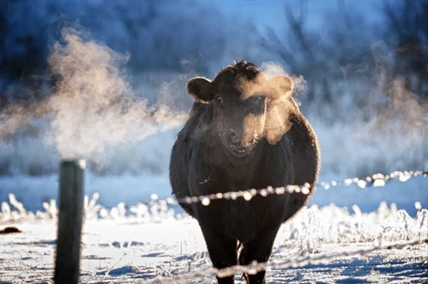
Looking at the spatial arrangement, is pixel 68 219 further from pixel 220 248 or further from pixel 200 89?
pixel 200 89

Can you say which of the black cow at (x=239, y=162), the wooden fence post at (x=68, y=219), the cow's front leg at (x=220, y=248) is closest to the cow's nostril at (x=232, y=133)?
the black cow at (x=239, y=162)

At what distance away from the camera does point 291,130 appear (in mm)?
7066

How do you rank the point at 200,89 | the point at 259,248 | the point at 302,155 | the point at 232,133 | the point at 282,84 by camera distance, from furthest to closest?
the point at 302,155, the point at 282,84, the point at 200,89, the point at 259,248, the point at 232,133

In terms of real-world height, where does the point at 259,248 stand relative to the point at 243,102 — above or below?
below

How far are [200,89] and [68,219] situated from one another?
3.35 meters

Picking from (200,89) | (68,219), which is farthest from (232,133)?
(68,219)

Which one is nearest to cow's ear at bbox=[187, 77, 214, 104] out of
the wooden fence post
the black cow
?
the black cow

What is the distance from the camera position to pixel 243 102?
215 inches

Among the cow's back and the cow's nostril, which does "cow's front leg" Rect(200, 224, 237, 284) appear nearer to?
the cow's nostril

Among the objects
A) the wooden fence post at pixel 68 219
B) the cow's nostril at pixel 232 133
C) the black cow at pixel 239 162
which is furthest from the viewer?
the black cow at pixel 239 162

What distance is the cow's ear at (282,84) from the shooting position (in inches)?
242

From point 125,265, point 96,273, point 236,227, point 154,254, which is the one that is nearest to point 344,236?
point 154,254

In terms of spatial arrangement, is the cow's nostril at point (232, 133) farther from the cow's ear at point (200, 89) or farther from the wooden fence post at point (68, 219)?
the wooden fence post at point (68, 219)

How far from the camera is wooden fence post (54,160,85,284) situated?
2.83 meters
